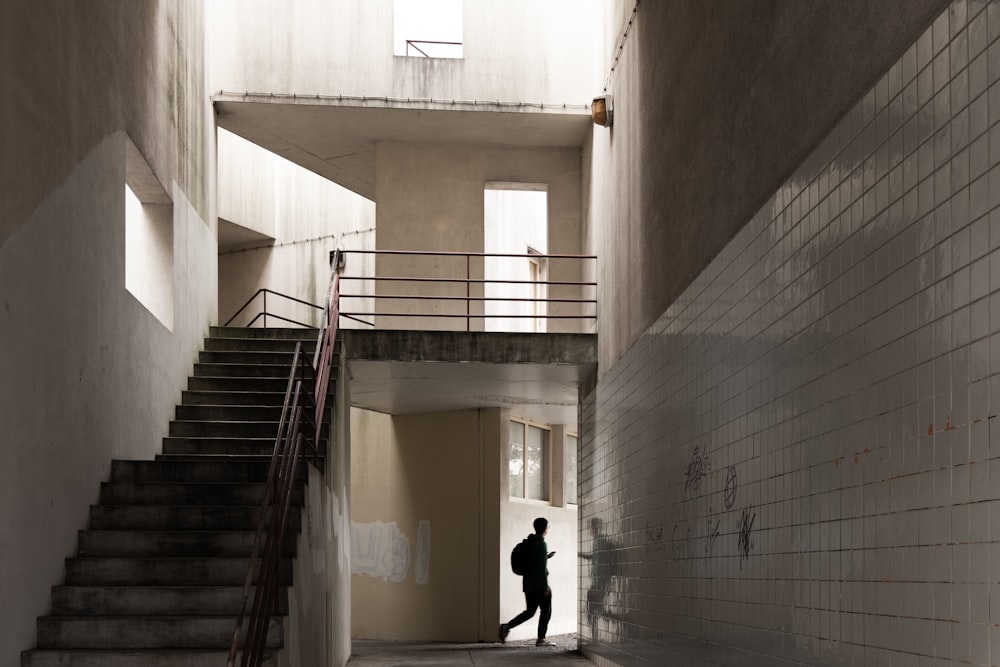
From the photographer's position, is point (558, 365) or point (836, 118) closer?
point (836, 118)

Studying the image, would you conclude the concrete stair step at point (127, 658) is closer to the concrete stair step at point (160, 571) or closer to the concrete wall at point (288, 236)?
the concrete stair step at point (160, 571)

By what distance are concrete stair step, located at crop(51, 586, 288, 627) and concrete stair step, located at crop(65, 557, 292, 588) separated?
0.77ft

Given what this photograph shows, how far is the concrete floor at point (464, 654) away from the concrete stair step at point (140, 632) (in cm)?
533

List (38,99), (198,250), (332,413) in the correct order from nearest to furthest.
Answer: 1. (38,99)
2. (332,413)
3. (198,250)

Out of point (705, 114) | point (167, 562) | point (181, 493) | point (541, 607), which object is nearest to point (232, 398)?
point (181, 493)

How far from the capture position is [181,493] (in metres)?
9.02

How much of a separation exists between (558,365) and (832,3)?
8.27 meters

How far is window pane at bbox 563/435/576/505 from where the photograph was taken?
768 inches

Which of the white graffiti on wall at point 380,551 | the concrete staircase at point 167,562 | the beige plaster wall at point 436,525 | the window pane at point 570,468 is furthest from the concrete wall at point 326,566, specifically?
the window pane at point 570,468

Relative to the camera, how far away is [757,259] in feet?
21.4

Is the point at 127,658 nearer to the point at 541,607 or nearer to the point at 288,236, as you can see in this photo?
the point at 541,607

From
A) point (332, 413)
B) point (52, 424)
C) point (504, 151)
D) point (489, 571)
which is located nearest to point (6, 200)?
point (52, 424)

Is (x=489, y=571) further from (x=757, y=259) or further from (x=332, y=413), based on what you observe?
(x=757, y=259)

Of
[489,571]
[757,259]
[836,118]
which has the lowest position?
[489,571]
